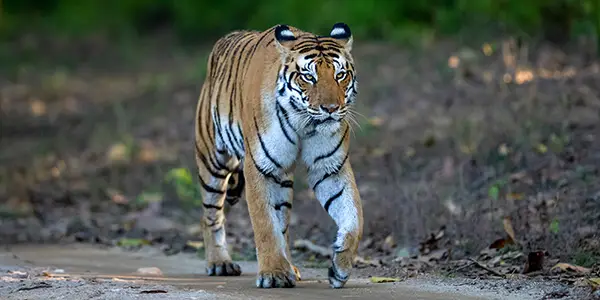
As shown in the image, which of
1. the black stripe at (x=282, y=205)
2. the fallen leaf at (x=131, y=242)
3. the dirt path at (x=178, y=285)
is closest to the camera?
Result: the dirt path at (x=178, y=285)

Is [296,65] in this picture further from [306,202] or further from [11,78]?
[11,78]

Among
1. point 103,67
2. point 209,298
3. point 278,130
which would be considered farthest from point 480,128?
point 103,67

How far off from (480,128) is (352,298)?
Answer: 209 inches

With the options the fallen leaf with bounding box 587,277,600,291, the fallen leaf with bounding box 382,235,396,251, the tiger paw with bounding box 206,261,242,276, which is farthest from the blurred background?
the tiger paw with bounding box 206,261,242,276

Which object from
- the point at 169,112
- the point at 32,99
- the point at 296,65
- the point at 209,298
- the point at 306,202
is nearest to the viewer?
the point at 209,298

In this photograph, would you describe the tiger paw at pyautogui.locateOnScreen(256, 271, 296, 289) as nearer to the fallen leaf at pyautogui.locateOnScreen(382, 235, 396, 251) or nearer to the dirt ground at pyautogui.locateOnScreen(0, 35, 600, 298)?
the dirt ground at pyautogui.locateOnScreen(0, 35, 600, 298)

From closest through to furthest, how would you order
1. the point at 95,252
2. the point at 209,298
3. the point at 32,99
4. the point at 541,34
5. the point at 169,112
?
1. the point at 209,298
2. the point at 95,252
3. the point at 541,34
4. the point at 169,112
5. the point at 32,99

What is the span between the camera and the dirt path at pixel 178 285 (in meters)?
6.15

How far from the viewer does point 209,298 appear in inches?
234

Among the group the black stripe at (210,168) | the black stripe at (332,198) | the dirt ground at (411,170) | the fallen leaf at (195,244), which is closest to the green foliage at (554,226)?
the dirt ground at (411,170)

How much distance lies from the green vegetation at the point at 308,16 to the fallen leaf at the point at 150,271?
19.9 feet

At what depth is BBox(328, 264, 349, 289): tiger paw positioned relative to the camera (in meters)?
6.58

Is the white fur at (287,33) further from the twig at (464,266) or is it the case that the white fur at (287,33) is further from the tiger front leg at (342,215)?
the twig at (464,266)

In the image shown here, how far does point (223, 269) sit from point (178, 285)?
1.02 meters
